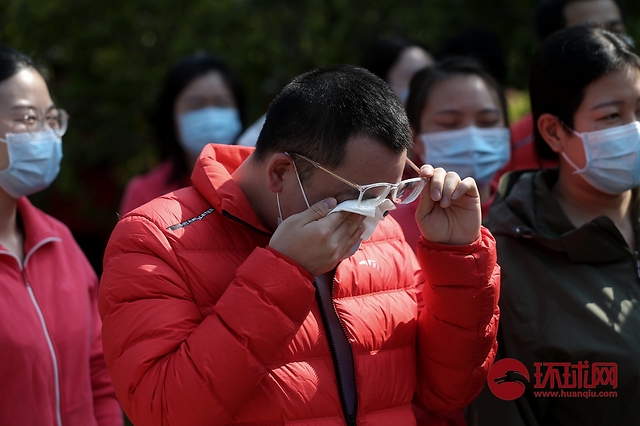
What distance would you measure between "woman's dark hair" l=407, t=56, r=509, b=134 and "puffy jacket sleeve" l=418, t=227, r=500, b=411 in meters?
1.69

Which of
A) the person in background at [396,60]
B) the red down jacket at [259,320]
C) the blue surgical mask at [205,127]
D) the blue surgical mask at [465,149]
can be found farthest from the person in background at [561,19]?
the red down jacket at [259,320]

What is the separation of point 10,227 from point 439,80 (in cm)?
227

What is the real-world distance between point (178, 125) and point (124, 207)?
2.29 feet

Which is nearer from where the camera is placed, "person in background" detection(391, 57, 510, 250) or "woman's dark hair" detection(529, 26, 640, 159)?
"woman's dark hair" detection(529, 26, 640, 159)

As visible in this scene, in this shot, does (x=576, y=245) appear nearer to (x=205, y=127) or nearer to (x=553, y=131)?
(x=553, y=131)

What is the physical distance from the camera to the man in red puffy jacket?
216 centimetres

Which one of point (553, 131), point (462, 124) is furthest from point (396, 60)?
point (553, 131)

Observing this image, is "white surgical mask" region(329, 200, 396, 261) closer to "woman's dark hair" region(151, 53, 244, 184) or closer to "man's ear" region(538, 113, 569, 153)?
"man's ear" region(538, 113, 569, 153)

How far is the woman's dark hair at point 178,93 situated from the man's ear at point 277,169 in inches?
125

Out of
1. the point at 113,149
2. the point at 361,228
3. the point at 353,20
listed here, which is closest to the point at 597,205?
the point at 361,228

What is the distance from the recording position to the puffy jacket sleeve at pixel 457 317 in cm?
254

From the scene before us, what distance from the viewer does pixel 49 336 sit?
3049 mm

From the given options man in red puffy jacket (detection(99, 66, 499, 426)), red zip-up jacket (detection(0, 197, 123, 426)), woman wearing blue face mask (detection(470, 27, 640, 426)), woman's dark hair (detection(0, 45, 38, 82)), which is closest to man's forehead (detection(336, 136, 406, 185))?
man in red puffy jacket (detection(99, 66, 499, 426))

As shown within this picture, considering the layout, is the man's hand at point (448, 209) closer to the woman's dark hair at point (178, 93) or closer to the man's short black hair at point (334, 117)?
the man's short black hair at point (334, 117)
